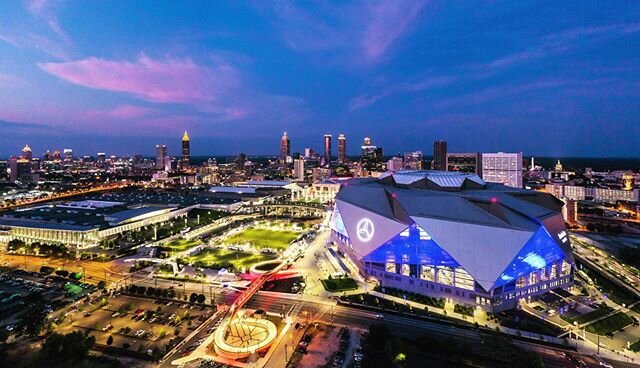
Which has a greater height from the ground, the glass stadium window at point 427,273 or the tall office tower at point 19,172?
the tall office tower at point 19,172

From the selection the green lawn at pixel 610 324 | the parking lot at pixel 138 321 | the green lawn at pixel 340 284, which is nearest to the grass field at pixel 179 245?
the parking lot at pixel 138 321

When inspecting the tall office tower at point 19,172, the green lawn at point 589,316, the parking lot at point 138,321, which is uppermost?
the tall office tower at point 19,172

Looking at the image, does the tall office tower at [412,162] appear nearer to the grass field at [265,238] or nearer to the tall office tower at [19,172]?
the grass field at [265,238]

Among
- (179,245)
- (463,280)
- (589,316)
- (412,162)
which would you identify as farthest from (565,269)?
(412,162)

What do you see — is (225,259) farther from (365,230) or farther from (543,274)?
(543,274)

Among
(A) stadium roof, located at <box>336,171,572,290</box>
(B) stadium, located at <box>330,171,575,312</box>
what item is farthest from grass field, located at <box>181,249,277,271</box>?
(B) stadium, located at <box>330,171,575,312</box>

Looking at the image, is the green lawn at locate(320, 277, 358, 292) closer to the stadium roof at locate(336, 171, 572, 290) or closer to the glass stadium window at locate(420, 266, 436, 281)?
the stadium roof at locate(336, 171, 572, 290)
